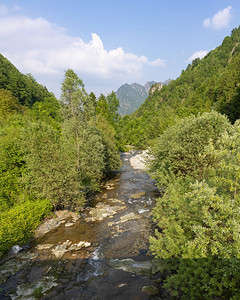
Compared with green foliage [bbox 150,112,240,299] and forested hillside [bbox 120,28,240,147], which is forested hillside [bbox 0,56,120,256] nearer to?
green foliage [bbox 150,112,240,299]

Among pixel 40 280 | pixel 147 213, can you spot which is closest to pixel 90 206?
pixel 147 213

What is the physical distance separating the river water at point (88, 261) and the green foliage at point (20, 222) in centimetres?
99

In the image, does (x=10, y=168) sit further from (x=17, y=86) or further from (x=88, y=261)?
(x=17, y=86)

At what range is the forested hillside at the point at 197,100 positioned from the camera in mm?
47403

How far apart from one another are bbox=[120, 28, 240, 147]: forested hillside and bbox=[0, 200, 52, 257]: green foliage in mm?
17852

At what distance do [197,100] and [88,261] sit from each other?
9342cm

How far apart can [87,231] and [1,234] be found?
600 cm

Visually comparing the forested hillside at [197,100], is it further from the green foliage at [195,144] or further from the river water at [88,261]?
the river water at [88,261]

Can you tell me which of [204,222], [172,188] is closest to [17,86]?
[172,188]

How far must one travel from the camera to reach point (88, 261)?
10.5m

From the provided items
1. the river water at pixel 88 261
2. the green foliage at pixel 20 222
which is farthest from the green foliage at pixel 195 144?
the green foliage at pixel 20 222

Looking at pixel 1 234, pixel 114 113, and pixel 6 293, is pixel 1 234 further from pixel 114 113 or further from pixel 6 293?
pixel 114 113

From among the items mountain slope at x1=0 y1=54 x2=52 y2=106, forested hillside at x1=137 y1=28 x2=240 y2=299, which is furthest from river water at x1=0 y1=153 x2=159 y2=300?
mountain slope at x1=0 y1=54 x2=52 y2=106

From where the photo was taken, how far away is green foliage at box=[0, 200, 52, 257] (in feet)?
38.1
